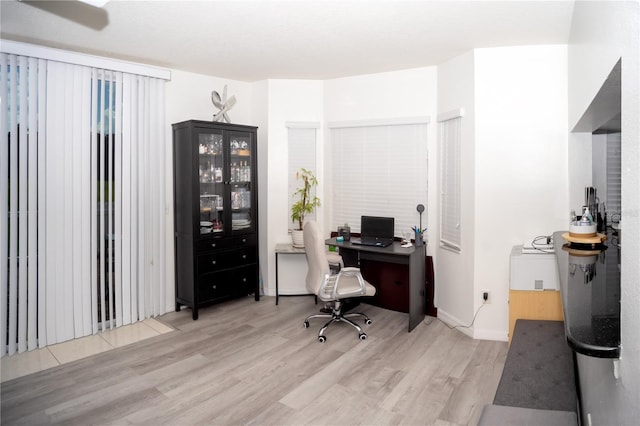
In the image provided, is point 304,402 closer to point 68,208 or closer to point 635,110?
point 635,110

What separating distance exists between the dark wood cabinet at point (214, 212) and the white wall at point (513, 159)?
257cm

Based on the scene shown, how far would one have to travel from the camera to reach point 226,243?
15.6 feet

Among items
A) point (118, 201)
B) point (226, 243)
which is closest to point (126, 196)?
point (118, 201)

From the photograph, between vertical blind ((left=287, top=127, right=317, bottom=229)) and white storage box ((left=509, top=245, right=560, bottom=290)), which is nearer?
white storage box ((left=509, top=245, right=560, bottom=290))

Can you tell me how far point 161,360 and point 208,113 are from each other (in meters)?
2.87

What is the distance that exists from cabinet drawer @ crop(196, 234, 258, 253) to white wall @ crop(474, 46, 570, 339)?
100.0 inches

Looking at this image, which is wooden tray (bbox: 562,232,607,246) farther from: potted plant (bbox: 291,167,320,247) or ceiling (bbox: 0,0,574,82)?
potted plant (bbox: 291,167,320,247)

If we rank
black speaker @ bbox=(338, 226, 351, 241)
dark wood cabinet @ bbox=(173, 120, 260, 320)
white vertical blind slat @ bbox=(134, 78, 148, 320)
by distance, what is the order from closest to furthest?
white vertical blind slat @ bbox=(134, 78, 148, 320)
dark wood cabinet @ bbox=(173, 120, 260, 320)
black speaker @ bbox=(338, 226, 351, 241)

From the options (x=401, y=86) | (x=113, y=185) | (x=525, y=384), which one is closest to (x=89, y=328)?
(x=113, y=185)

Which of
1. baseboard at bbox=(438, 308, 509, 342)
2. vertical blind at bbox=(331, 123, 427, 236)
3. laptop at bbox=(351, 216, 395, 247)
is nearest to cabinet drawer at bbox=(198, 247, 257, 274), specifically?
vertical blind at bbox=(331, 123, 427, 236)

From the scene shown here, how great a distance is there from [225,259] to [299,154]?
1605 mm

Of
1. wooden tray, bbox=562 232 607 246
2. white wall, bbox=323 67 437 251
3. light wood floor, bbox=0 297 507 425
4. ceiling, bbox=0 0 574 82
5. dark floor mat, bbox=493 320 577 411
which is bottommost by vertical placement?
light wood floor, bbox=0 297 507 425

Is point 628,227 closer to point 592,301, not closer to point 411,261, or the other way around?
point 592,301

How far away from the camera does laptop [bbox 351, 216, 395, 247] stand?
4.60m
